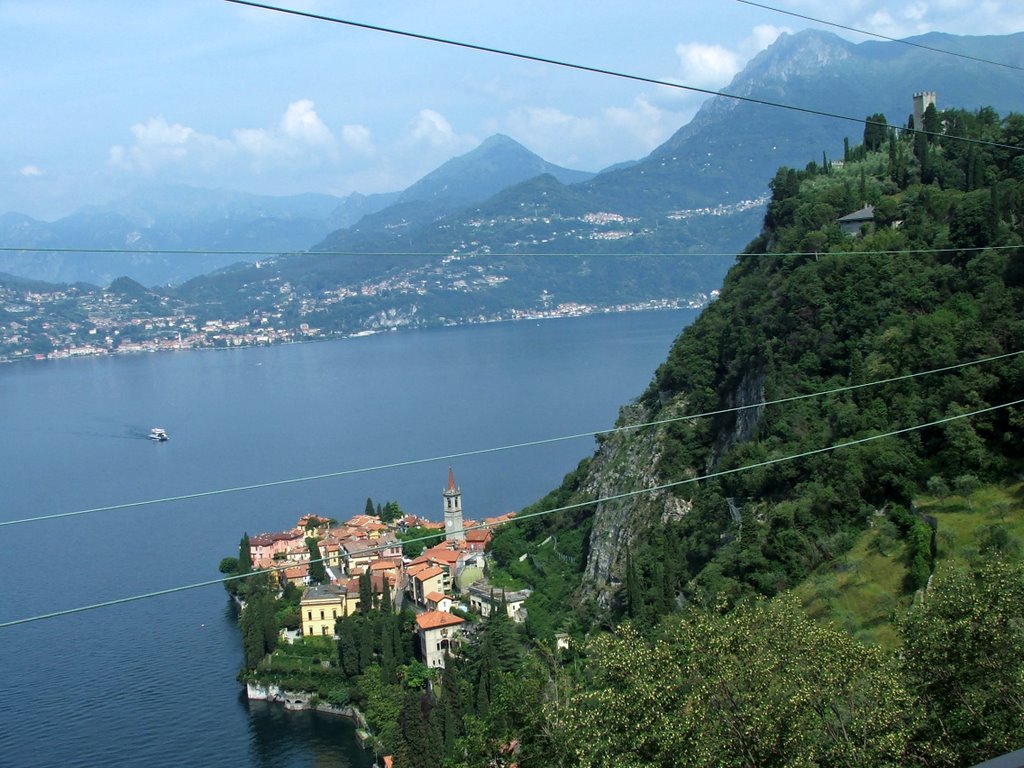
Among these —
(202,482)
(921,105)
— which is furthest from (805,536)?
(202,482)

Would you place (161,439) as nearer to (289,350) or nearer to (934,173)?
(934,173)

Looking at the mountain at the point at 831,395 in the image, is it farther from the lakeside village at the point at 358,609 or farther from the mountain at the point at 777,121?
the mountain at the point at 777,121

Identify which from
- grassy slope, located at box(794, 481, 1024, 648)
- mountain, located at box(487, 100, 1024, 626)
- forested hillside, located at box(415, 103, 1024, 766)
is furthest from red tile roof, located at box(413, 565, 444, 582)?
grassy slope, located at box(794, 481, 1024, 648)

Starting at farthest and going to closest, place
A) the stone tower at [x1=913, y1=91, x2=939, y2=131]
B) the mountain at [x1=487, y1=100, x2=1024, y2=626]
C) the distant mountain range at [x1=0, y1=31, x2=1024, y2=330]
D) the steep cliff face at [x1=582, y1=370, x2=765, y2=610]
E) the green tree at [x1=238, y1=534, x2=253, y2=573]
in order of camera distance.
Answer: the distant mountain range at [x1=0, y1=31, x2=1024, y2=330] → the green tree at [x1=238, y1=534, x2=253, y2=573] → the stone tower at [x1=913, y1=91, x2=939, y2=131] → the steep cliff face at [x1=582, y1=370, x2=765, y2=610] → the mountain at [x1=487, y1=100, x2=1024, y2=626]

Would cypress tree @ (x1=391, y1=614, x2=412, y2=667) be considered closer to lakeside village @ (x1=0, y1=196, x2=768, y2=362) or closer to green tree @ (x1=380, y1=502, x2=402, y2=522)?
green tree @ (x1=380, y1=502, x2=402, y2=522)

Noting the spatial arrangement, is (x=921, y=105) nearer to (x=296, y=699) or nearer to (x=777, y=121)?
(x=296, y=699)

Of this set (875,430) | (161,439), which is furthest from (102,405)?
(875,430)
